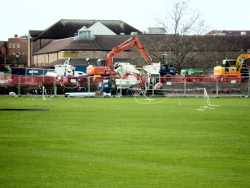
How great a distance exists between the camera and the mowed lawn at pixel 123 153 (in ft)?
45.5

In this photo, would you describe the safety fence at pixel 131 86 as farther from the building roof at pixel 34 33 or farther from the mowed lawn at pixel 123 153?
the building roof at pixel 34 33

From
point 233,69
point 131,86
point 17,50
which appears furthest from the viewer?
point 17,50

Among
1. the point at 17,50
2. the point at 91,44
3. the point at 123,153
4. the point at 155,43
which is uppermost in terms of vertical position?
the point at 17,50

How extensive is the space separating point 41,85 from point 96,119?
112ft

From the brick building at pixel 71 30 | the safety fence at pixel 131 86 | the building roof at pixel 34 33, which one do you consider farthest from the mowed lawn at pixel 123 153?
the building roof at pixel 34 33

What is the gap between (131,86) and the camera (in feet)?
208

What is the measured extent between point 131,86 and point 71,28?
313 ft

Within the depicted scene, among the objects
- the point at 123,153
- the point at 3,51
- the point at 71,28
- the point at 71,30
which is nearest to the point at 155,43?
the point at 71,30

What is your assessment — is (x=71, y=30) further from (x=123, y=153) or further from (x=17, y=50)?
(x=123, y=153)

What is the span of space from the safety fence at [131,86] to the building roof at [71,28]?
89.9 meters

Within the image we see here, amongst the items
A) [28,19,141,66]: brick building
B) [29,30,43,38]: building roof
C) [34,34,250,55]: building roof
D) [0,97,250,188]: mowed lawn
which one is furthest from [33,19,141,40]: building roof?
[0,97,250,188]: mowed lawn

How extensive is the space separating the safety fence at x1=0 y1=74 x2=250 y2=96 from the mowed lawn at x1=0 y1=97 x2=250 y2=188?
32.9 metres

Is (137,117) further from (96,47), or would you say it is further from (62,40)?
(62,40)

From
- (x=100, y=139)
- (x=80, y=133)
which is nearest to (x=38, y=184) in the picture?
(x=100, y=139)
